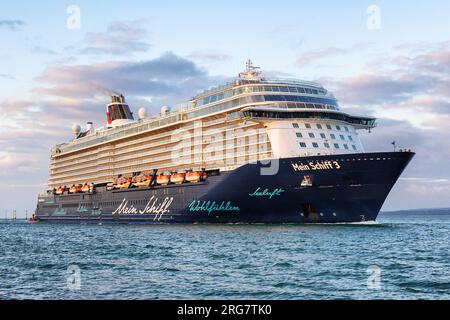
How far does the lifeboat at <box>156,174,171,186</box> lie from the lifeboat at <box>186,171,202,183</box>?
5.25m

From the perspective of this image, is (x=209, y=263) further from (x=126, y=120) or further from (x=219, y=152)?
(x=126, y=120)

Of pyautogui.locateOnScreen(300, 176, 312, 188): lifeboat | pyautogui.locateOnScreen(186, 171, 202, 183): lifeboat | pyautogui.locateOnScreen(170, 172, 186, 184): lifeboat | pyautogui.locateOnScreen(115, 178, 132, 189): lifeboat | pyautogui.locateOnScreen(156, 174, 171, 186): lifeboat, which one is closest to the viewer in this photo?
pyautogui.locateOnScreen(300, 176, 312, 188): lifeboat

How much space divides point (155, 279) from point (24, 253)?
18.1 metres

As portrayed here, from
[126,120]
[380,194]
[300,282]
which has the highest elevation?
[126,120]

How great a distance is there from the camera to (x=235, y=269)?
25.4 metres

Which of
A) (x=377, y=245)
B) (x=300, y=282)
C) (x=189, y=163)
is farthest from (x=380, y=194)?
(x=300, y=282)

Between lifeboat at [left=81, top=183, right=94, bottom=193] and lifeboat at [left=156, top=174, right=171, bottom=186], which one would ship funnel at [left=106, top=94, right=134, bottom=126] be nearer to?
lifeboat at [left=81, top=183, right=94, bottom=193]

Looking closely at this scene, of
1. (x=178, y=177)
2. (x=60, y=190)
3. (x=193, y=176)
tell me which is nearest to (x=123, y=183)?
(x=178, y=177)

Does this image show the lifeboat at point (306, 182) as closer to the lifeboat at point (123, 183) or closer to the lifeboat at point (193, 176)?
the lifeboat at point (193, 176)

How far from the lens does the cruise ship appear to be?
49062 millimetres

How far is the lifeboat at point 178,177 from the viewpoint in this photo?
2392 inches

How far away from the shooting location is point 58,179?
104938mm

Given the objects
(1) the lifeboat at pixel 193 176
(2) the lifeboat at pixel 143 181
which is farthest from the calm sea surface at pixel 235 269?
(2) the lifeboat at pixel 143 181

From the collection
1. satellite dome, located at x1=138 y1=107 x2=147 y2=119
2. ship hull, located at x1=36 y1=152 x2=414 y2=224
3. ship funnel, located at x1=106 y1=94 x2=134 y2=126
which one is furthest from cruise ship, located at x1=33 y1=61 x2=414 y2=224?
ship funnel, located at x1=106 y1=94 x2=134 y2=126
